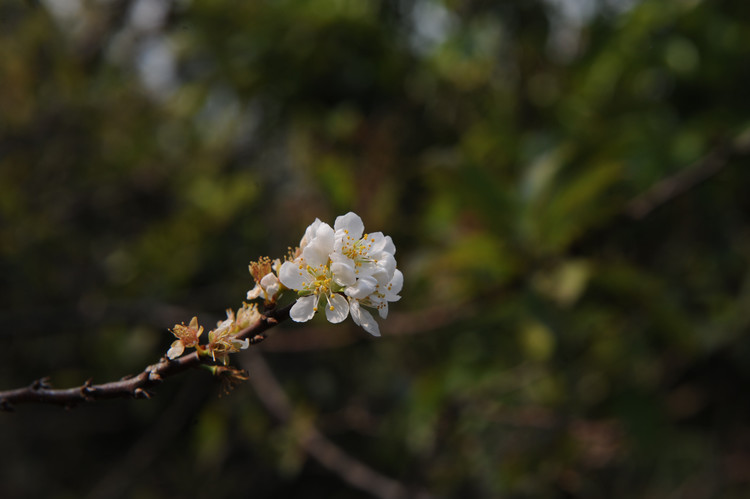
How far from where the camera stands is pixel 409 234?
2.29 meters

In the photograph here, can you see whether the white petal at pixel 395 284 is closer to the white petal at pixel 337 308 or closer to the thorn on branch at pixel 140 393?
the white petal at pixel 337 308

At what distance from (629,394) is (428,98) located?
4.40 ft

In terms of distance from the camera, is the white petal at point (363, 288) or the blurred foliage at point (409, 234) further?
the blurred foliage at point (409, 234)

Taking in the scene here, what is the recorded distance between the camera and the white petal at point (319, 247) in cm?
69

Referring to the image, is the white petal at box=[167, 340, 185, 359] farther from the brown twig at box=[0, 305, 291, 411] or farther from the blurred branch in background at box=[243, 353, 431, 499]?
the blurred branch in background at box=[243, 353, 431, 499]

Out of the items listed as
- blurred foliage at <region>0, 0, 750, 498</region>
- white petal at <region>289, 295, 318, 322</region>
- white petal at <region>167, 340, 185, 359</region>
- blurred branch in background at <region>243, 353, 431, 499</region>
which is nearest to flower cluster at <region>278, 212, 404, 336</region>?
white petal at <region>289, 295, 318, 322</region>

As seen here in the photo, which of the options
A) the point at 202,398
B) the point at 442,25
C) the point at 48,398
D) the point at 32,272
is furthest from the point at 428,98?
the point at 48,398

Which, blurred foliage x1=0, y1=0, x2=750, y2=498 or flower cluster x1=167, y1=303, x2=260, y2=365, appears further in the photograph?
blurred foliage x1=0, y1=0, x2=750, y2=498

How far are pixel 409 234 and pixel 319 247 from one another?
1.62 metres

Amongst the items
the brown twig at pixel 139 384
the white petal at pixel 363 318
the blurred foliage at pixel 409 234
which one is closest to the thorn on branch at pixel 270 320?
the brown twig at pixel 139 384

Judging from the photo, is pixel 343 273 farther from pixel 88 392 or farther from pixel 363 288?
pixel 88 392

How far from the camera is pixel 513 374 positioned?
221cm

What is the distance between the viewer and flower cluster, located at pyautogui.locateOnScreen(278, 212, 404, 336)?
67cm

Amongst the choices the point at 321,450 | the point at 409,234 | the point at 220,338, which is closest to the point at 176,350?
the point at 220,338
